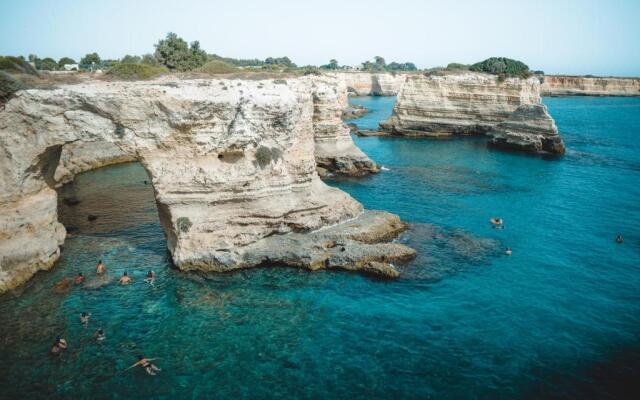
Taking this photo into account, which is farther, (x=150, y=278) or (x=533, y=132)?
(x=533, y=132)

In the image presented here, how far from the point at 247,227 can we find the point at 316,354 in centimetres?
961

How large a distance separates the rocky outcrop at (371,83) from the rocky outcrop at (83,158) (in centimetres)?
11967

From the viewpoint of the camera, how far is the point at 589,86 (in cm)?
14925

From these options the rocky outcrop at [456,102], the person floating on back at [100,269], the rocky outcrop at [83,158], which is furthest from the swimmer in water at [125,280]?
the rocky outcrop at [456,102]

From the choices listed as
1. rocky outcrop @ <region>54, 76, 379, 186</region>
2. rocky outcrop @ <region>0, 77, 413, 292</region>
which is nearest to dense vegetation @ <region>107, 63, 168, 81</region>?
rocky outcrop @ <region>0, 77, 413, 292</region>

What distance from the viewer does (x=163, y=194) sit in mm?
23172

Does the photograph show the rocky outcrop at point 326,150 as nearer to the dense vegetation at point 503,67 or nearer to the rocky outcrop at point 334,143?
the rocky outcrop at point 334,143

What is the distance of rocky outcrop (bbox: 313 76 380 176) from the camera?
43.5m

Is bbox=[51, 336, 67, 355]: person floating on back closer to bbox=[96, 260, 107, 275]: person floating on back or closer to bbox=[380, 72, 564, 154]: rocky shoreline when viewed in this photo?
bbox=[96, 260, 107, 275]: person floating on back

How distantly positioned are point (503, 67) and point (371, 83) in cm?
9277

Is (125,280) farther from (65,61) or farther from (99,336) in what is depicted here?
(65,61)

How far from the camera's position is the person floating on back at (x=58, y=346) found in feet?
56.4

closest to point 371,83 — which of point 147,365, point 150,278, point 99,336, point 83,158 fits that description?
point 83,158

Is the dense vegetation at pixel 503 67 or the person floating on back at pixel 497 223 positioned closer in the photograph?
the person floating on back at pixel 497 223
